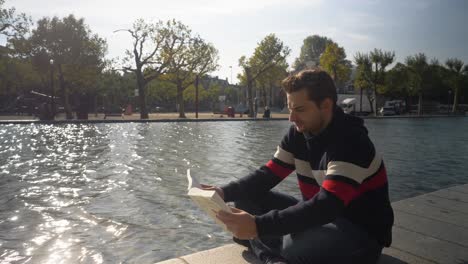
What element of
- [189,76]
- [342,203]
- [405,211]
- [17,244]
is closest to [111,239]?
[17,244]

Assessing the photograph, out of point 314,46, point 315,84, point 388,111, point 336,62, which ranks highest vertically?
point 314,46

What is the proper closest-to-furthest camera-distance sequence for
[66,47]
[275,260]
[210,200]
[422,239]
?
[210,200], [275,260], [422,239], [66,47]

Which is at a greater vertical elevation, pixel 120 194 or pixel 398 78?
pixel 398 78

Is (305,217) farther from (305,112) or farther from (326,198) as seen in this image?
(305,112)

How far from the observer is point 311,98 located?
2389 mm

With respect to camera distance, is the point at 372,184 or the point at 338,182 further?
the point at 372,184

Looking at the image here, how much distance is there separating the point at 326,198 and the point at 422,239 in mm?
1656

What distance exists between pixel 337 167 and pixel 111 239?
2530 millimetres

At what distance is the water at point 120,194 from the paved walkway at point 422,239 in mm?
750

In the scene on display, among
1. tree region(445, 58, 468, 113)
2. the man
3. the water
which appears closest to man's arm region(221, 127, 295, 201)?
the man

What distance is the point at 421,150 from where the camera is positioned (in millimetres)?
12727

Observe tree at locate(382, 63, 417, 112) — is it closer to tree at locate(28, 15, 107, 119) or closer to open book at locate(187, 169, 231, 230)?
tree at locate(28, 15, 107, 119)

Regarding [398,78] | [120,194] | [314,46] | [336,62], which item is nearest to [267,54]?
[336,62]

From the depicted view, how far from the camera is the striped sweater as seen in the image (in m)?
2.17
